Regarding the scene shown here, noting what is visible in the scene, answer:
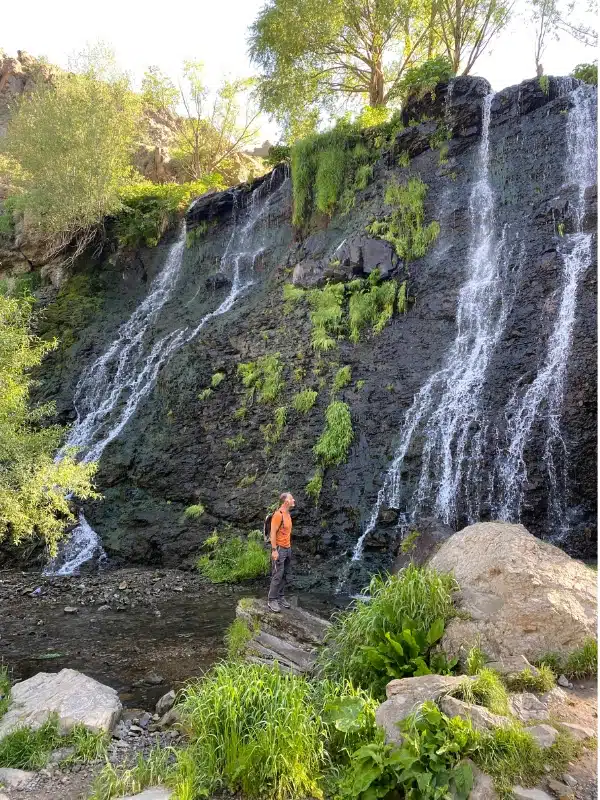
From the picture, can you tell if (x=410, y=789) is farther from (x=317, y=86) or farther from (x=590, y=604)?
(x=317, y=86)

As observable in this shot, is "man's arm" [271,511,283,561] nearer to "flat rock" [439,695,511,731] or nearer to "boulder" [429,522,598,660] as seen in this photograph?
"boulder" [429,522,598,660]

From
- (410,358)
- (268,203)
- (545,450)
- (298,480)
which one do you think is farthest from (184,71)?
(545,450)

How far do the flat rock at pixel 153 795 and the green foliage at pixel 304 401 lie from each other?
11023 millimetres

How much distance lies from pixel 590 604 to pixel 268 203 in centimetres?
2077

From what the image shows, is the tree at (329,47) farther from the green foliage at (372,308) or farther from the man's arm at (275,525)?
the man's arm at (275,525)

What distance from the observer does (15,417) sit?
10297mm

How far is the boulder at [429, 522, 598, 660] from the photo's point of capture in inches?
226

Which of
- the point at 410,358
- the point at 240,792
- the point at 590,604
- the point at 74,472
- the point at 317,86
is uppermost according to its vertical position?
the point at 317,86

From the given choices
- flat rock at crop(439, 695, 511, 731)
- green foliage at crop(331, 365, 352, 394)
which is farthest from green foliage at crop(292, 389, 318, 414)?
flat rock at crop(439, 695, 511, 731)

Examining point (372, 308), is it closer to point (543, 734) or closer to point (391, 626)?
point (391, 626)

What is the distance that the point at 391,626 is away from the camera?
20.7 ft

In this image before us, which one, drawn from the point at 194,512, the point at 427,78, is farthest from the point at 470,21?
the point at 194,512

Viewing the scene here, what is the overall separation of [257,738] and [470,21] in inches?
1032

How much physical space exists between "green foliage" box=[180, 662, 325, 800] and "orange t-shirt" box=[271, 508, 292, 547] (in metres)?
3.01
